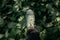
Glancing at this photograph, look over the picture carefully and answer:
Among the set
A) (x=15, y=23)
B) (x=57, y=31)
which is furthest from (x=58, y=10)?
(x=15, y=23)

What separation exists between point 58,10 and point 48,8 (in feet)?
0.67

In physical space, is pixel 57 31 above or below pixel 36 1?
below

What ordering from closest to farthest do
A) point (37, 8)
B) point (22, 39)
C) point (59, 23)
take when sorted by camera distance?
point (22, 39)
point (59, 23)
point (37, 8)

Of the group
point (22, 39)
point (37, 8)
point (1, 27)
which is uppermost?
point (37, 8)

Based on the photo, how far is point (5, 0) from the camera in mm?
4758

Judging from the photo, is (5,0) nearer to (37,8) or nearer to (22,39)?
(37,8)

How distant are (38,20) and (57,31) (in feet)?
1.46

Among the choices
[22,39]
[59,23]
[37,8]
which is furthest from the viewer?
[37,8]

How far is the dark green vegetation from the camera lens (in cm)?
412

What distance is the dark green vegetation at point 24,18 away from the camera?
412 cm

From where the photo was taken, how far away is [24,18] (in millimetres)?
4141

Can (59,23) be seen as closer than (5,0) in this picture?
Yes

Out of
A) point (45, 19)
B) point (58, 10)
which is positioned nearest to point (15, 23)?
point (45, 19)

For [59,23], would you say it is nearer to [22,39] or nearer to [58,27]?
[58,27]
